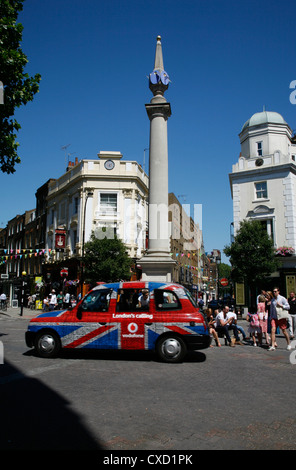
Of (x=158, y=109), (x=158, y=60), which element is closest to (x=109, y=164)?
(x=158, y=60)

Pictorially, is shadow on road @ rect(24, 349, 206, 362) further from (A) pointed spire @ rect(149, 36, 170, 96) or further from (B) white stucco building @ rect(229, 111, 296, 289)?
(B) white stucco building @ rect(229, 111, 296, 289)

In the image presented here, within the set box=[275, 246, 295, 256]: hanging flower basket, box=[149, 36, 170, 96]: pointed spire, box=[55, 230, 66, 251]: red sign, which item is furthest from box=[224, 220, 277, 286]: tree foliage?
box=[55, 230, 66, 251]: red sign

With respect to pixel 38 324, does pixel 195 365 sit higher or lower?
lower

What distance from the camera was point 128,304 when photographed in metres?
8.88

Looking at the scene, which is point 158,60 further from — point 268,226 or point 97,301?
point 268,226

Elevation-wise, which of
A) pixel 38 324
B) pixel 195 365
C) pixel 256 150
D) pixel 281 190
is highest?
pixel 256 150

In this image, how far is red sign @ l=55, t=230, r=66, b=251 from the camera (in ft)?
118

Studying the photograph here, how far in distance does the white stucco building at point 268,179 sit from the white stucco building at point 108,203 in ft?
32.5

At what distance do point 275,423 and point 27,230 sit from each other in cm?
4953

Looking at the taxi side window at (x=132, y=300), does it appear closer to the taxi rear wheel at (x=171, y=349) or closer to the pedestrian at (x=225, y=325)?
the taxi rear wheel at (x=171, y=349)
